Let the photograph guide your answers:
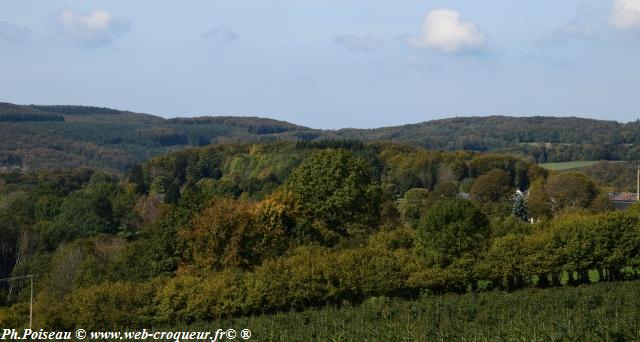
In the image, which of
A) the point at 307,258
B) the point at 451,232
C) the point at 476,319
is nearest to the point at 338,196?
the point at 307,258

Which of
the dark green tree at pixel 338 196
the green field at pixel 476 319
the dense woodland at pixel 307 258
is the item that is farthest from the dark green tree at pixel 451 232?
the dark green tree at pixel 338 196

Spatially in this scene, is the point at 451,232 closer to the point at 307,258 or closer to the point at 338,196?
the point at 307,258

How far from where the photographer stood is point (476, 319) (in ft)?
158

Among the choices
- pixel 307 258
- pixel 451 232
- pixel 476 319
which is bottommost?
pixel 307 258

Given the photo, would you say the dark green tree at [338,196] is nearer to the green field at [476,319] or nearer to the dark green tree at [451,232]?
the dark green tree at [451,232]

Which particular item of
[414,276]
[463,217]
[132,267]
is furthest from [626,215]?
[132,267]

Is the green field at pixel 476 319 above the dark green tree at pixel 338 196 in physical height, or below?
below

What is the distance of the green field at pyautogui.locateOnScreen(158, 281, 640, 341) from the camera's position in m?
40.6

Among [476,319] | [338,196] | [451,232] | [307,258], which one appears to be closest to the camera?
[476,319]

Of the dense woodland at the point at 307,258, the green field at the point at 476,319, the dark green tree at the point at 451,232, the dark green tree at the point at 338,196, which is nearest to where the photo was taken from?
the green field at the point at 476,319

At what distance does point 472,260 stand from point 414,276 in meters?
4.79

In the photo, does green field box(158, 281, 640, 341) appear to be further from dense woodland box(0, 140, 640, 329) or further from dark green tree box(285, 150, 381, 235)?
dark green tree box(285, 150, 381, 235)

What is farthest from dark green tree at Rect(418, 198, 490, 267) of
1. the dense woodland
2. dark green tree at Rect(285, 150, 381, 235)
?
dark green tree at Rect(285, 150, 381, 235)

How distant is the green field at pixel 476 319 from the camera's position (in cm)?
4062
